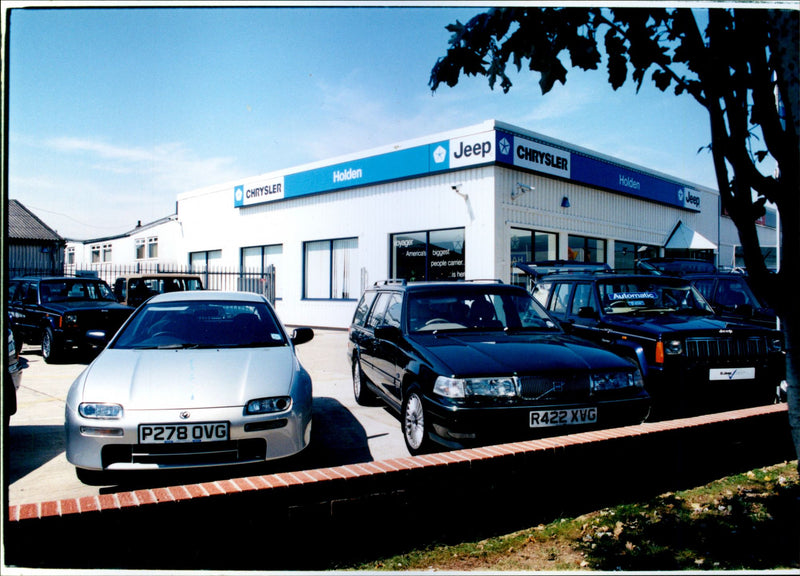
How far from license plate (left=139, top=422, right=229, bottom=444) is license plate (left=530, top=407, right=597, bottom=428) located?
246 cm

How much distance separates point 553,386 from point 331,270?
678 inches

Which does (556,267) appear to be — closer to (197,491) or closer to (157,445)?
(157,445)

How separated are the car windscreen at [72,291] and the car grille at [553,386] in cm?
1076

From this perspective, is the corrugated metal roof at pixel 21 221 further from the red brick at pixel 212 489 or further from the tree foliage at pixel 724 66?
the tree foliage at pixel 724 66

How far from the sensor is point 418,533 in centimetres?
319

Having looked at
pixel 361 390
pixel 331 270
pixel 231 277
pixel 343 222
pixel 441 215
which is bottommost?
pixel 361 390

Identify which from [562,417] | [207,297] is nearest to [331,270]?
[207,297]

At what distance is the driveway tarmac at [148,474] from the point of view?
4.20 meters

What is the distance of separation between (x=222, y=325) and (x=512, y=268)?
39.5 ft

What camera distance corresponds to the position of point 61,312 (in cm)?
1091

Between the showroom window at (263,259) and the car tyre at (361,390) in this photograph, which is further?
the showroom window at (263,259)

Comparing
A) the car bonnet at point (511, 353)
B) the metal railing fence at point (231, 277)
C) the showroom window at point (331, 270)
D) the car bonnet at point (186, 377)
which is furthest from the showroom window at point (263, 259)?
the car bonnet at point (511, 353)

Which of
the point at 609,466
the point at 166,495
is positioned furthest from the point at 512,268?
the point at 166,495

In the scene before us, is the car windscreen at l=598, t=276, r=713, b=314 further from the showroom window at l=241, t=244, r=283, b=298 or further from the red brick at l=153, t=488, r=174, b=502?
the showroom window at l=241, t=244, r=283, b=298
